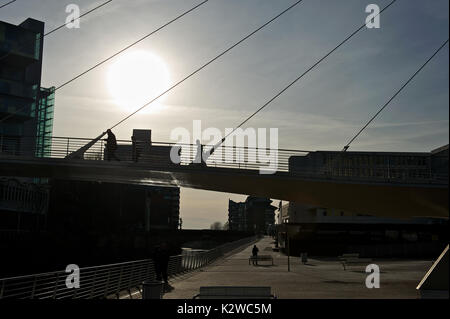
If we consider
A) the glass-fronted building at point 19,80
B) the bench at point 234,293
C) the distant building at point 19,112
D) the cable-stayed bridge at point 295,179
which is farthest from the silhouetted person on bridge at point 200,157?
the glass-fronted building at point 19,80

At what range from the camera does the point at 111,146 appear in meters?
26.1

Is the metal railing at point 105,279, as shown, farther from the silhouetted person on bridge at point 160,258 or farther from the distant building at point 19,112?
the distant building at point 19,112

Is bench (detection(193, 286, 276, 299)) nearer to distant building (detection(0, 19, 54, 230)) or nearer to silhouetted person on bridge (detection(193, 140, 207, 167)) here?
silhouetted person on bridge (detection(193, 140, 207, 167))

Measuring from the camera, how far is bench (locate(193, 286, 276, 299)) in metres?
11.4

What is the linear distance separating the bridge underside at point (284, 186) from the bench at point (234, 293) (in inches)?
431

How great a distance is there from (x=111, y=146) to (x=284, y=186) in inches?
354

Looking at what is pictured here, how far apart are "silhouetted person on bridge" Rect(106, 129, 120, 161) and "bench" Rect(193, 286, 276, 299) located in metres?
15.2

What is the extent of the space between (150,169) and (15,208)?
55560mm

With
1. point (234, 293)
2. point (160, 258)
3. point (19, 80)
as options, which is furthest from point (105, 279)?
point (19, 80)

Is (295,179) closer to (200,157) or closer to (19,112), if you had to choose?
(200,157)

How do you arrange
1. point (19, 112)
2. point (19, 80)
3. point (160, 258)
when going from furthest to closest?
point (19, 80), point (19, 112), point (160, 258)

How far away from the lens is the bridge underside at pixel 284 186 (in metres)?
21.9
